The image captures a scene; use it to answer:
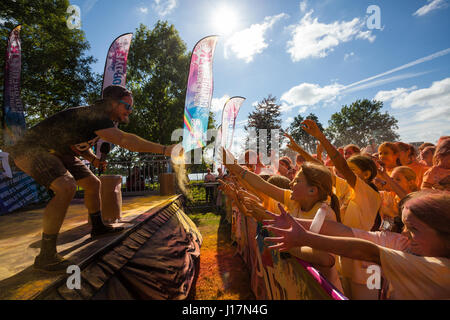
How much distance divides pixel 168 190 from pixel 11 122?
27.7 feet

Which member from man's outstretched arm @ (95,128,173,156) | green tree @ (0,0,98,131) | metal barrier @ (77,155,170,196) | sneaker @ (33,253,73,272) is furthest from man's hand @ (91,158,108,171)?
green tree @ (0,0,98,131)

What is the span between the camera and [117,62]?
10.2m

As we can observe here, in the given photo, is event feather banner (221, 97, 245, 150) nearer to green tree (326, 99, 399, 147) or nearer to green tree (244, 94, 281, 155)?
green tree (244, 94, 281, 155)

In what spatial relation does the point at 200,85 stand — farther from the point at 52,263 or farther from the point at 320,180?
the point at 52,263

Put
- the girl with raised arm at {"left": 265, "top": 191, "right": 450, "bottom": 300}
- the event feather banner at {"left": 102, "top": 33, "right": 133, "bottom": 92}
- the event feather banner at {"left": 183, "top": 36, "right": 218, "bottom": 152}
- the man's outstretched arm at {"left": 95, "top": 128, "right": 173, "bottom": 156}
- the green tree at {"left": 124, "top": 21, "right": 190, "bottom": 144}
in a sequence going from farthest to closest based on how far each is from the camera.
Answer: the green tree at {"left": 124, "top": 21, "right": 190, "bottom": 144}
the event feather banner at {"left": 102, "top": 33, "right": 133, "bottom": 92}
the event feather banner at {"left": 183, "top": 36, "right": 218, "bottom": 152}
the man's outstretched arm at {"left": 95, "top": 128, "right": 173, "bottom": 156}
the girl with raised arm at {"left": 265, "top": 191, "right": 450, "bottom": 300}

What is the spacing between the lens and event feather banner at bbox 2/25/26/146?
861 cm

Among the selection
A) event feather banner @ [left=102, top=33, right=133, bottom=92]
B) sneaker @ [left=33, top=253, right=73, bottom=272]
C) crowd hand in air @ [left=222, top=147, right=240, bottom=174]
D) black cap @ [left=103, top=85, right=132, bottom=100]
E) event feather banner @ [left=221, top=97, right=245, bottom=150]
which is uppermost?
event feather banner @ [left=102, top=33, right=133, bottom=92]

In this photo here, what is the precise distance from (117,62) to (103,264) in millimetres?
11572

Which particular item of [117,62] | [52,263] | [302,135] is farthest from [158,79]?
[302,135]

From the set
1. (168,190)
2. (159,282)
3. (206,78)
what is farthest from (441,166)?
(206,78)

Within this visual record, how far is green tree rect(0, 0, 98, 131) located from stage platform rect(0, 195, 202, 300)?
16579mm

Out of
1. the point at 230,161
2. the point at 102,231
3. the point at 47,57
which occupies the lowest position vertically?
the point at 102,231

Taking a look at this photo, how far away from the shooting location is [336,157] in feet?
6.20

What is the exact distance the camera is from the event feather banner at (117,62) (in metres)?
9.98
